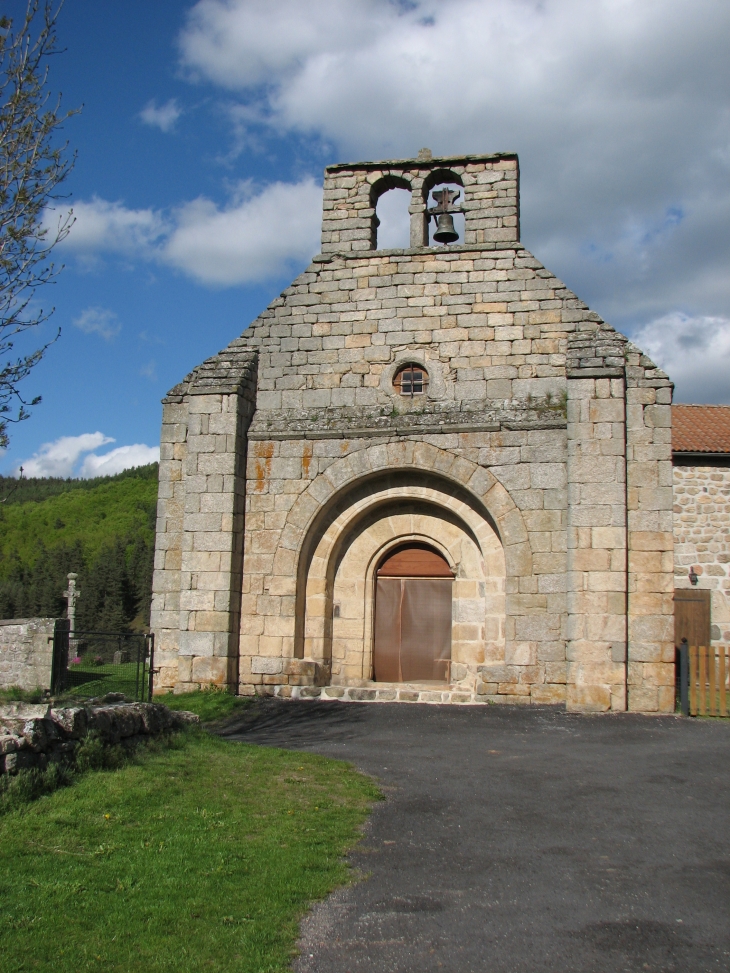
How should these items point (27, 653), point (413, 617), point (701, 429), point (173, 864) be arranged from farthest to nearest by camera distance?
point (701, 429) → point (27, 653) → point (413, 617) → point (173, 864)

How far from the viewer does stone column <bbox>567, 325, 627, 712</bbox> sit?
1158 centimetres

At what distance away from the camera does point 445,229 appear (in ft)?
45.6

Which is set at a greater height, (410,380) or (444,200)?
(444,200)

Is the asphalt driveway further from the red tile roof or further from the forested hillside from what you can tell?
the red tile roof

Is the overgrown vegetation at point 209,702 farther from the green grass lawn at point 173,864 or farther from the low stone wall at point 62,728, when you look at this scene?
the green grass lawn at point 173,864

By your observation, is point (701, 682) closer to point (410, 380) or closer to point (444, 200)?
point (410, 380)

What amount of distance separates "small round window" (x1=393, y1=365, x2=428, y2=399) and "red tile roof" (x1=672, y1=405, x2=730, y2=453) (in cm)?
707

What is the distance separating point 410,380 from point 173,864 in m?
9.42

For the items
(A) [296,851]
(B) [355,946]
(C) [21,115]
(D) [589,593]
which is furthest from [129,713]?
(D) [589,593]

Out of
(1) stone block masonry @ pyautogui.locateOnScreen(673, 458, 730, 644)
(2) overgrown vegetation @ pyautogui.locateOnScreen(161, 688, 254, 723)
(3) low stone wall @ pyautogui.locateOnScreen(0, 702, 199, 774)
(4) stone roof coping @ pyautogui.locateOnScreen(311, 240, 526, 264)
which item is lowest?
(2) overgrown vegetation @ pyautogui.locateOnScreen(161, 688, 254, 723)

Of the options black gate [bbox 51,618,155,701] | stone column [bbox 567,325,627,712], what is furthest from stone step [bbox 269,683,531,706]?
black gate [bbox 51,618,155,701]

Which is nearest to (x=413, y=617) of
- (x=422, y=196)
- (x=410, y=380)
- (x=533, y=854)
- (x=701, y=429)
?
(x=410, y=380)

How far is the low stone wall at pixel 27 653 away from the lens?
15.9m

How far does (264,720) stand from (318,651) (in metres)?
2.14
